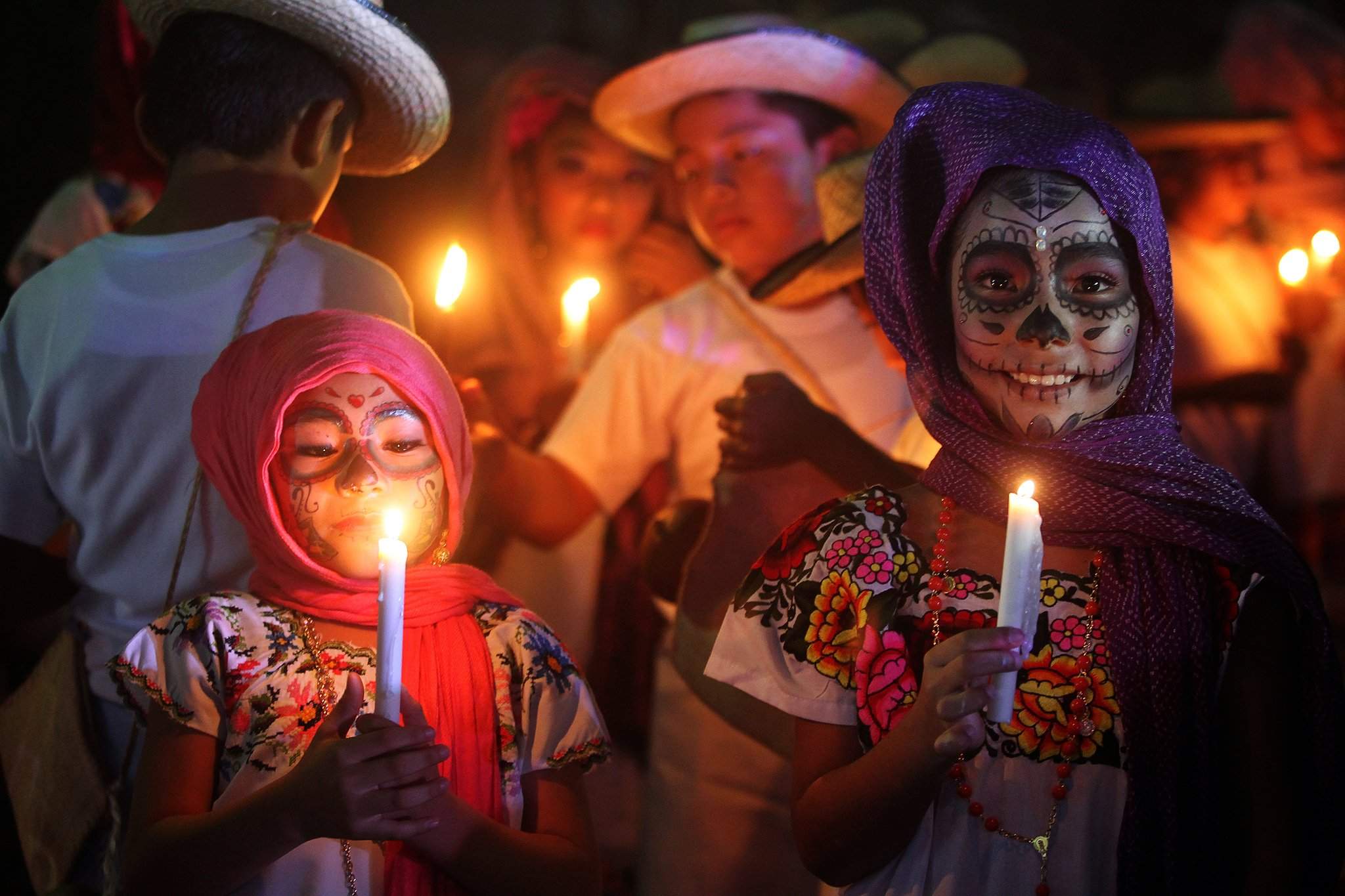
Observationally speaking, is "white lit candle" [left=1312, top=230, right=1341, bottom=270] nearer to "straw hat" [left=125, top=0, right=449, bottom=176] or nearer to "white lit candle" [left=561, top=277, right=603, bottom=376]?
"white lit candle" [left=561, top=277, right=603, bottom=376]

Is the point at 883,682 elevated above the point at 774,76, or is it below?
below

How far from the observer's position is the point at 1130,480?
192 cm

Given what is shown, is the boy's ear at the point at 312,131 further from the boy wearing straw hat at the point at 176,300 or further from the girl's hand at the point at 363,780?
the girl's hand at the point at 363,780

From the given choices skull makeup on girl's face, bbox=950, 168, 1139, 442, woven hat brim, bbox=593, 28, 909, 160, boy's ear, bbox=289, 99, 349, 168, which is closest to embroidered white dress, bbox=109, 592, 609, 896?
skull makeup on girl's face, bbox=950, 168, 1139, 442

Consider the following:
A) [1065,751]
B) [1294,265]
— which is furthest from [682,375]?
[1294,265]

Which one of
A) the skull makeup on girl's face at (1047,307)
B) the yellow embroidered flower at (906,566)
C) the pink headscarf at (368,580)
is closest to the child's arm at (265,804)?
the pink headscarf at (368,580)

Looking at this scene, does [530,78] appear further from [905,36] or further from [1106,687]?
[1106,687]

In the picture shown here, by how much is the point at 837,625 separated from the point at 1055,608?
0.32 metres

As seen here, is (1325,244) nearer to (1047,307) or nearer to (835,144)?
(835,144)

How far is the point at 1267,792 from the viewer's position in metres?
1.83

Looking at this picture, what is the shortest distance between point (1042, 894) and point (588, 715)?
0.73m

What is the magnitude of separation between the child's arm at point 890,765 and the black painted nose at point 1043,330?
0.52m

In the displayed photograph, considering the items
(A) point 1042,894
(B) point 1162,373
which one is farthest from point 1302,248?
(A) point 1042,894

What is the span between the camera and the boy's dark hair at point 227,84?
250 cm
